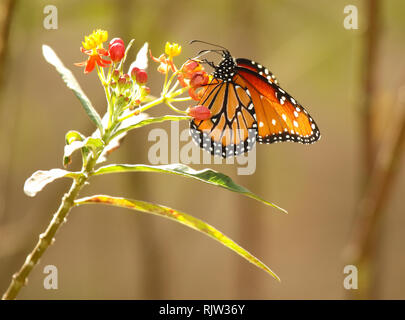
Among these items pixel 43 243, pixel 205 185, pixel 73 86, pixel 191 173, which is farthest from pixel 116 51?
pixel 205 185

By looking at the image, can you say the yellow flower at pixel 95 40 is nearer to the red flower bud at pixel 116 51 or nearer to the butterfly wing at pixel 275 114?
the red flower bud at pixel 116 51

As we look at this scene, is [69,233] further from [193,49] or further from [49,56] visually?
[49,56]

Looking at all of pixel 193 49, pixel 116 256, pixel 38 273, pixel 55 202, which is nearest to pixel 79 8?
pixel 55 202

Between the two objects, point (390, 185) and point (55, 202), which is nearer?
point (390, 185)

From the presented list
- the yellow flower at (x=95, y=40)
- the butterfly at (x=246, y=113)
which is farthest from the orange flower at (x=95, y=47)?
the butterfly at (x=246, y=113)

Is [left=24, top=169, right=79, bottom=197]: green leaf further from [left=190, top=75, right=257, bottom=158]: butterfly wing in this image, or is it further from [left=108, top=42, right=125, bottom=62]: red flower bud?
[left=190, top=75, right=257, bottom=158]: butterfly wing

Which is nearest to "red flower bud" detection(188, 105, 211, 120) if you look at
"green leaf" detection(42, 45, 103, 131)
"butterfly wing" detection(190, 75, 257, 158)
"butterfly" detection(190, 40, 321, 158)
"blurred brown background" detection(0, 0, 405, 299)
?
"green leaf" detection(42, 45, 103, 131)

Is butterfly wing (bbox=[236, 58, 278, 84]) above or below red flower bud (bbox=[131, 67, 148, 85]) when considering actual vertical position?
above
